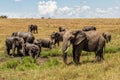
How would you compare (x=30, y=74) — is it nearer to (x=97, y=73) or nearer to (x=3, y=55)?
(x=97, y=73)

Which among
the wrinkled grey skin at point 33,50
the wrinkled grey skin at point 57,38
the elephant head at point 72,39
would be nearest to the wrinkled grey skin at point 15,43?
the wrinkled grey skin at point 33,50

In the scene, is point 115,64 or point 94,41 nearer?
point 115,64

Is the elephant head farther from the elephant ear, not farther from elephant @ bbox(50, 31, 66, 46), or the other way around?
elephant @ bbox(50, 31, 66, 46)

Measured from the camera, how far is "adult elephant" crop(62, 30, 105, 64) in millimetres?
15859

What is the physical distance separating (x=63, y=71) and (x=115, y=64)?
232 centimetres

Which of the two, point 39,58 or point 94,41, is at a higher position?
point 94,41

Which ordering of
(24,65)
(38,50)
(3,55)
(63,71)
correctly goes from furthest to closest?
1. (3,55)
2. (38,50)
3. (24,65)
4. (63,71)

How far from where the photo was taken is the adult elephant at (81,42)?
15.9m

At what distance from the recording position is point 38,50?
72.1ft

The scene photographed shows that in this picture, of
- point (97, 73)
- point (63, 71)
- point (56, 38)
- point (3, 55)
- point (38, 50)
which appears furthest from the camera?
point (56, 38)

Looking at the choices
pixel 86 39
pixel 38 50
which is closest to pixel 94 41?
pixel 86 39

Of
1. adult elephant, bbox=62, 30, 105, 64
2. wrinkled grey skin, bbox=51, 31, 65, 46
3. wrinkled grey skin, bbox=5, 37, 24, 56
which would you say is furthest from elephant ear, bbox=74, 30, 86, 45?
wrinkled grey skin, bbox=51, 31, 65, 46

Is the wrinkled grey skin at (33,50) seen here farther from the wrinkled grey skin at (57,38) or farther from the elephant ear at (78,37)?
the wrinkled grey skin at (57,38)

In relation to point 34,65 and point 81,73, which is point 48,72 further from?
point 34,65
